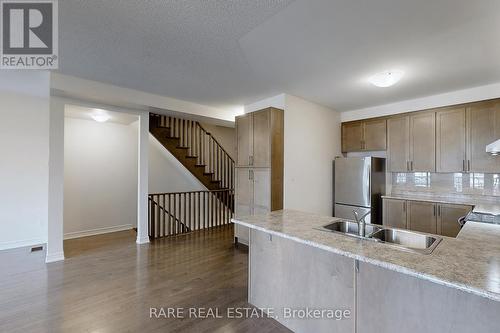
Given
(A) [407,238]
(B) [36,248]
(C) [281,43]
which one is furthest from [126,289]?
(C) [281,43]

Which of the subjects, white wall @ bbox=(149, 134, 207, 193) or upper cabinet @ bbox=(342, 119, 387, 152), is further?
white wall @ bbox=(149, 134, 207, 193)

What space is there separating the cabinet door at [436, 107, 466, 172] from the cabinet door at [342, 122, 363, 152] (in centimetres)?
Result: 128

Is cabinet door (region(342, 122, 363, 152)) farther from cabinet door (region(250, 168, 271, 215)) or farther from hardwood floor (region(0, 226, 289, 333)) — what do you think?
hardwood floor (region(0, 226, 289, 333))

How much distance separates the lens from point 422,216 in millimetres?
3791

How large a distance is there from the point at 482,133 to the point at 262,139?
129 inches

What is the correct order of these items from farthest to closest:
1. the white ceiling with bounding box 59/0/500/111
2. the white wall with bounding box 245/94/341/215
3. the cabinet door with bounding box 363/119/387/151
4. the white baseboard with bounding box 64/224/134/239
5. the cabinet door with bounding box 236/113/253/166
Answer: the white baseboard with bounding box 64/224/134/239 → the cabinet door with bounding box 363/119/387/151 → the cabinet door with bounding box 236/113/253/166 → the white wall with bounding box 245/94/341/215 → the white ceiling with bounding box 59/0/500/111

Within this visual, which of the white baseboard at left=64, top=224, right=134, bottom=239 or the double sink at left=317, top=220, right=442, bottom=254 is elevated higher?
the double sink at left=317, top=220, right=442, bottom=254

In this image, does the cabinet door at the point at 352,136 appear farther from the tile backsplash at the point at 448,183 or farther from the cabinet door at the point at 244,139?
the cabinet door at the point at 244,139

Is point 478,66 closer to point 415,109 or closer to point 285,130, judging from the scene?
point 415,109

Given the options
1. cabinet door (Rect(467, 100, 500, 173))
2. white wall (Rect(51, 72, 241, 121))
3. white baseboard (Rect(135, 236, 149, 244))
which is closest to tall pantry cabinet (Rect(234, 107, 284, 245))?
white wall (Rect(51, 72, 241, 121))

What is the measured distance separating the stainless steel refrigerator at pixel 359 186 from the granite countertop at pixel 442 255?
6.83 ft

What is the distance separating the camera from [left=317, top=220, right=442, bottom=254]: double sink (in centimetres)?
174

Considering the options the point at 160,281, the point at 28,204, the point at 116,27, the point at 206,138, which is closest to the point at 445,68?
the point at 116,27

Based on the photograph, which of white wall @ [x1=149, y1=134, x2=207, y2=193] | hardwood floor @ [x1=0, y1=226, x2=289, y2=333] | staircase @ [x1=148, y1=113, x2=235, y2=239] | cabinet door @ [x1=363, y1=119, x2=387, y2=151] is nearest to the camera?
hardwood floor @ [x1=0, y1=226, x2=289, y2=333]
